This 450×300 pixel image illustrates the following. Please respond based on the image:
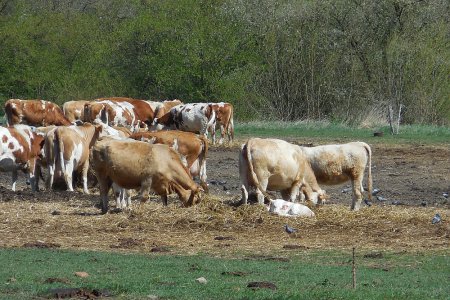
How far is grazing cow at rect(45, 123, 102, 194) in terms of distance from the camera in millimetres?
23344

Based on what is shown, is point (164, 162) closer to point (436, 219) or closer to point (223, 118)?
point (436, 219)

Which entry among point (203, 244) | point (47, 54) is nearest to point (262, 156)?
point (203, 244)

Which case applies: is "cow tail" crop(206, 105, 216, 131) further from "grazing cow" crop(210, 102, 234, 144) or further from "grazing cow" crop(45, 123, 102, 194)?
"grazing cow" crop(45, 123, 102, 194)

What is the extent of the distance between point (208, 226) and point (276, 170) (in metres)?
2.56

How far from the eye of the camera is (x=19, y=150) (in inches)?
938

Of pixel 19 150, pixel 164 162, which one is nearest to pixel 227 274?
pixel 164 162

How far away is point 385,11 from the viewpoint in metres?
51.7

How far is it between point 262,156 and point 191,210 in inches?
76.3

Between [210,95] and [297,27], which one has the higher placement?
[297,27]

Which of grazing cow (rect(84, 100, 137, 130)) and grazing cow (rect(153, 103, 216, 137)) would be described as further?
grazing cow (rect(153, 103, 216, 137))

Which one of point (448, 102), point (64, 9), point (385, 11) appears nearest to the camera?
point (448, 102)

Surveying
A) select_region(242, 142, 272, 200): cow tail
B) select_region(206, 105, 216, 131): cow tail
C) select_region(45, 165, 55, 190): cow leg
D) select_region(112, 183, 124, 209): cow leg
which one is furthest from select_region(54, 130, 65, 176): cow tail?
select_region(206, 105, 216, 131): cow tail

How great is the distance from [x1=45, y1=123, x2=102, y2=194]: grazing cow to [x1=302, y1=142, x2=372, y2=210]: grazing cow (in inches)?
220

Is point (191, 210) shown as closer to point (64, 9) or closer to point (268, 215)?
point (268, 215)
